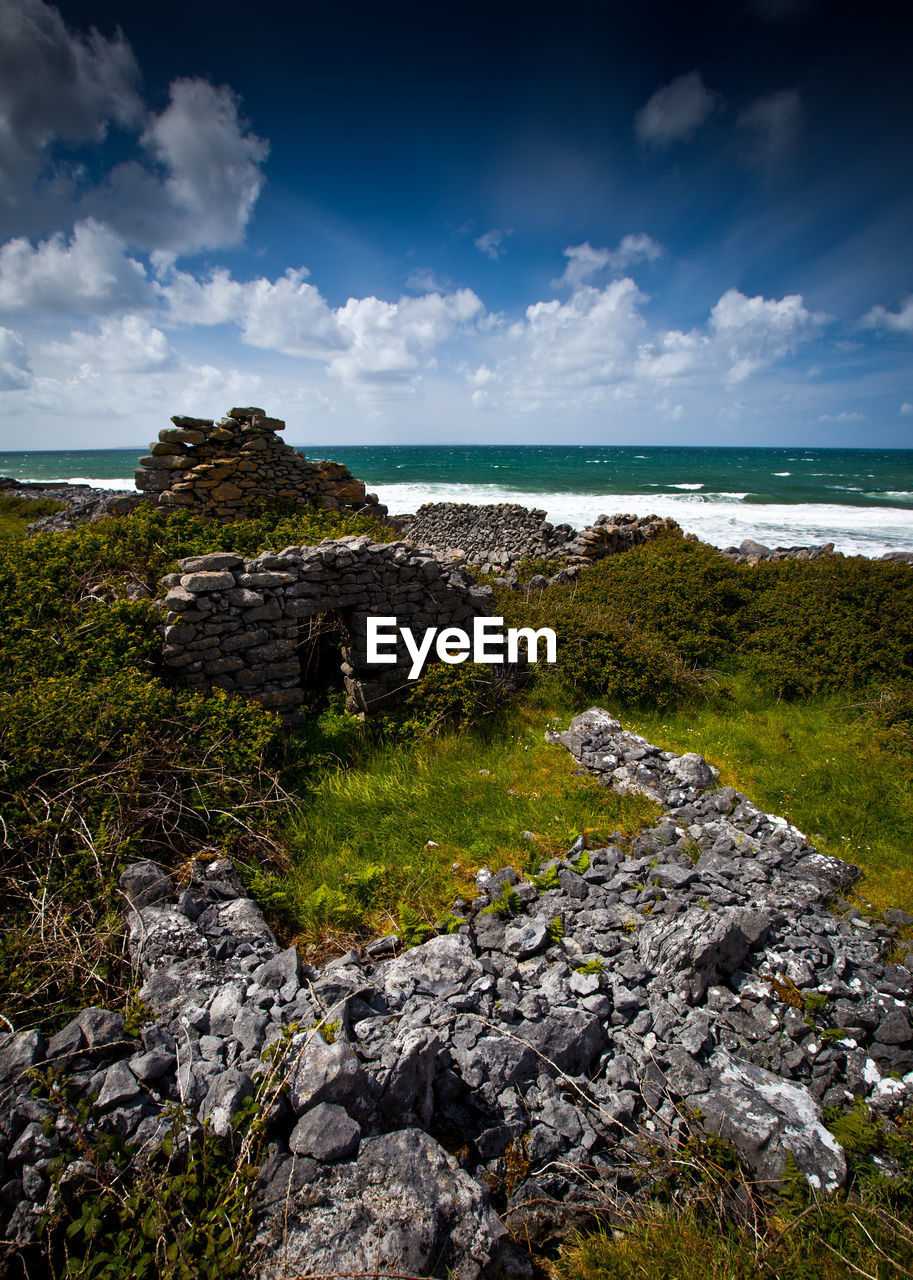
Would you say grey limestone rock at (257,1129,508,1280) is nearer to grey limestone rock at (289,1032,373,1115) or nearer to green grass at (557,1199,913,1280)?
grey limestone rock at (289,1032,373,1115)

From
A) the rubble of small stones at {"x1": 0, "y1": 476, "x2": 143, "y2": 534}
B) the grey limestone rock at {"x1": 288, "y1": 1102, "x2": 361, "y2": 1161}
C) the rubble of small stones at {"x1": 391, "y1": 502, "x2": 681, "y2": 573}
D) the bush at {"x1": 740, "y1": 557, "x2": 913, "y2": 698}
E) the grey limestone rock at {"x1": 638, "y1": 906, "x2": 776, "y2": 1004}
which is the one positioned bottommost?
the grey limestone rock at {"x1": 638, "y1": 906, "x2": 776, "y2": 1004}

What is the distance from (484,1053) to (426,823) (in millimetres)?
2664

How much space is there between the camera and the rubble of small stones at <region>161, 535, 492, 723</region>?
6.40 metres

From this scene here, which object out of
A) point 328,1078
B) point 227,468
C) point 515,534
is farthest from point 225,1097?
point 515,534

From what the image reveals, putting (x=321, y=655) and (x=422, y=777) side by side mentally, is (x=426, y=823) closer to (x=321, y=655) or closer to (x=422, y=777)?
(x=422, y=777)

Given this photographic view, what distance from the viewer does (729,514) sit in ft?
99.9

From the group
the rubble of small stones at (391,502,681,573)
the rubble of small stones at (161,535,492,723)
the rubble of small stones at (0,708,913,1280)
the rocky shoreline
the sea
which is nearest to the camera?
the rubble of small stones at (0,708,913,1280)

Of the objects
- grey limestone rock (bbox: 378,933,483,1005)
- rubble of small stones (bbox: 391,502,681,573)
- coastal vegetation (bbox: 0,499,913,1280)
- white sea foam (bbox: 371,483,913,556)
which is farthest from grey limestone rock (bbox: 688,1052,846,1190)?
white sea foam (bbox: 371,483,913,556)

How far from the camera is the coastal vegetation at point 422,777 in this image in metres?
2.63

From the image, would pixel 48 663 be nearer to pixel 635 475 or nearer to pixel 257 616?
pixel 257 616

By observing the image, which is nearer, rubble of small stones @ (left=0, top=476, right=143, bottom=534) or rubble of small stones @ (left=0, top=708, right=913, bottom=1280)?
rubble of small stones @ (left=0, top=708, right=913, bottom=1280)

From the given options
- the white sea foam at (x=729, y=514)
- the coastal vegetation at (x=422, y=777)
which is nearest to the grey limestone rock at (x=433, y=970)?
the coastal vegetation at (x=422, y=777)

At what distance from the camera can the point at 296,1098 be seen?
2479mm

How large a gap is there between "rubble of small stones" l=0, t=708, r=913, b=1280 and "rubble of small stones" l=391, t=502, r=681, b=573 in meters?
10.8
